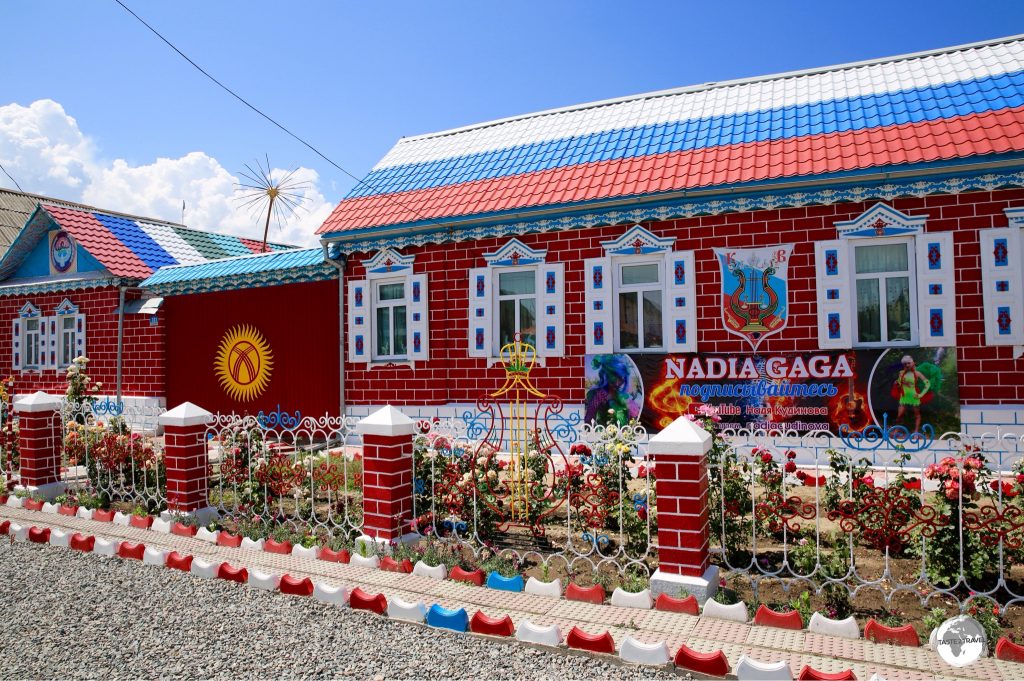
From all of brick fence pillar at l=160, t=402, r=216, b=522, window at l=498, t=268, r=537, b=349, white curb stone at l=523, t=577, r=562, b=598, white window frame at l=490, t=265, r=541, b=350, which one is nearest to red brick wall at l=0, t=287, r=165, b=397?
white window frame at l=490, t=265, r=541, b=350

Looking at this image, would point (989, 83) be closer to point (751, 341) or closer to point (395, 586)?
point (751, 341)

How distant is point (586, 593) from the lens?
493 centimetres

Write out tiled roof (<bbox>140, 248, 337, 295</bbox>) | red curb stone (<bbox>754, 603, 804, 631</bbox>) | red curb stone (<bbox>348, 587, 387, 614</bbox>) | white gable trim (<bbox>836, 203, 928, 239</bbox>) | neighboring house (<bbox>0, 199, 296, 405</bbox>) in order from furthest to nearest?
neighboring house (<bbox>0, 199, 296, 405</bbox>), tiled roof (<bbox>140, 248, 337, 295</bbox>), white gable trim (<bbox>836, 203, 928, 239</bbox>), red curb stone (<bbox>348, 587, 387, 614</bbox>), red curb stone (<bbox>754, 603, 804, 631</bbox>)

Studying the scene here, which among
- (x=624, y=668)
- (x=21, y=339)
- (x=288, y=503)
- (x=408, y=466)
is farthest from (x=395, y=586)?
(x=21, y=339)

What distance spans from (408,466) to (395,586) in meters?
1.22

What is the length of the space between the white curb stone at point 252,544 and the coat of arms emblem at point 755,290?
622cm

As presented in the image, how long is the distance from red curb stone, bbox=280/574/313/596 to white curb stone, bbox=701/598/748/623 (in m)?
2.70

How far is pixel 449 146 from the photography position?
1392cm

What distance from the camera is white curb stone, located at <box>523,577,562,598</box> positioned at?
5.02m

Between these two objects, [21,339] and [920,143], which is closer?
[920,143]

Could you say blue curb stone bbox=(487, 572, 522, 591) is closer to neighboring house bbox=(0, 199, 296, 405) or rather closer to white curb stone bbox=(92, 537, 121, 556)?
white curb stone bbox=(92, 537, 121, 556)

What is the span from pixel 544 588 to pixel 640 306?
19.0ft

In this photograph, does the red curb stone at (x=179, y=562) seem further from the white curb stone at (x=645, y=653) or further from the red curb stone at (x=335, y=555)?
the white curb stone at (x=645, y=653)

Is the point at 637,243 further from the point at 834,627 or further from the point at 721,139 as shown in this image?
the point at 834,627
